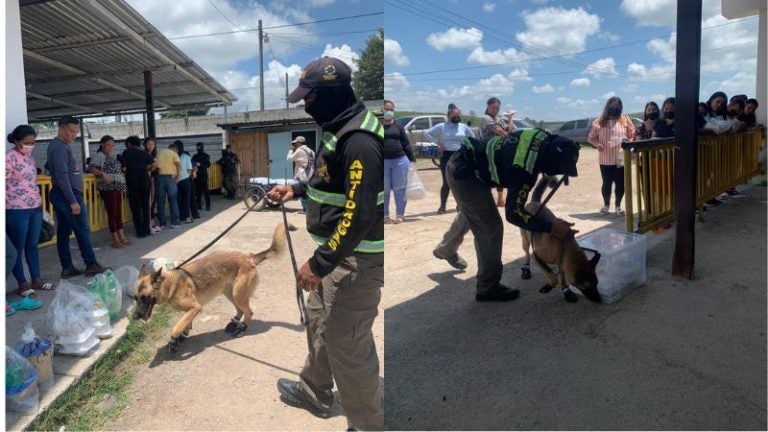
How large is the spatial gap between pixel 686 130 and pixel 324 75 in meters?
2.70

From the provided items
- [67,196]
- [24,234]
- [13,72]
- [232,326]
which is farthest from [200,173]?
[232,326]

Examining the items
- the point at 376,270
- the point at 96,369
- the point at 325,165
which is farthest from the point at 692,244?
the point at 96,369

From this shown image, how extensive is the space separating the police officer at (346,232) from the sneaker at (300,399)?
394 millimetres

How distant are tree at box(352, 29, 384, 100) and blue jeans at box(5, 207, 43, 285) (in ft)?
12.3

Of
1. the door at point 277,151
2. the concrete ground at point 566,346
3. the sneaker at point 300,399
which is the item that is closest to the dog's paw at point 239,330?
the sneaker at point 300,399

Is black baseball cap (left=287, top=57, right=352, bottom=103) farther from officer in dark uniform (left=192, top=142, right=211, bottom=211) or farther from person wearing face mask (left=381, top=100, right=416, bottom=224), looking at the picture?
officer in dark uniform (left=192, top=142, right=211, bottom=211)

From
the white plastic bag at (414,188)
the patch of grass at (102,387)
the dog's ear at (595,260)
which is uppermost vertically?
the white plastic bag at (414,188)

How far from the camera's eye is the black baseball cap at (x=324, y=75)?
1666mm

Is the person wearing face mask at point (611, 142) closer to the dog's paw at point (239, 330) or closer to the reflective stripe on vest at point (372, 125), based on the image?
the reflective stripe on vest at point (372, 125)

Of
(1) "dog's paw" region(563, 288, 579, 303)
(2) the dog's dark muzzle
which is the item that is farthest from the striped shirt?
(2) the dog's dark muzzle

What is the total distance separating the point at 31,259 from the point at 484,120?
4.18m

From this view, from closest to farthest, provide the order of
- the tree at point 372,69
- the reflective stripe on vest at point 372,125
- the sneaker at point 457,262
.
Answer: the tree at point 372,69, the reflective stripe on vest at point 372,125, the sneaker at point 457,262

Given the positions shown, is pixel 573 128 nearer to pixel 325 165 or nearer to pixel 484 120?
pixel 484 120

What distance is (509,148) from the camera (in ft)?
7.49
